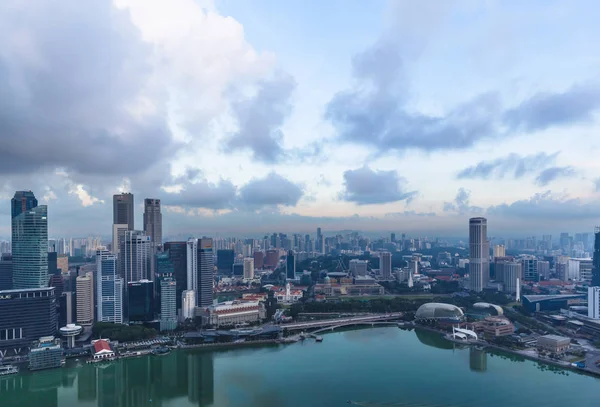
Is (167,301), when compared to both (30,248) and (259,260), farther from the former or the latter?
(259,260)

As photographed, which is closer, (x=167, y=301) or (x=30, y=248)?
(x=30, y=248)

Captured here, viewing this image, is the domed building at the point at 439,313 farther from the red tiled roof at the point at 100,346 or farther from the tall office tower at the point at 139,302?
the red tiled roof at the point at 100,346

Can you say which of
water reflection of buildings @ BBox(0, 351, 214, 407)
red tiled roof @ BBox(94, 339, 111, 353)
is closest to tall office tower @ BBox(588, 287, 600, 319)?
water reflection of buildings @ BBox(0, 351, 214, 407)

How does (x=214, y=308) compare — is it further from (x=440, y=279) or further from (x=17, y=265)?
(x=440, y=279)

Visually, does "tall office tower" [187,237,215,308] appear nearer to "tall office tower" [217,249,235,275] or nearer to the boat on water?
the boat on water

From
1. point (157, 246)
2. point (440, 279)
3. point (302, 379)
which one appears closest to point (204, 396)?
point (302, 379)

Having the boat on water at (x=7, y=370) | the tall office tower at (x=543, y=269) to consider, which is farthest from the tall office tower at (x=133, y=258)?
the tall office tower at (x=543, y=269)

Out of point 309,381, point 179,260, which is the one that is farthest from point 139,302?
point 309,381
